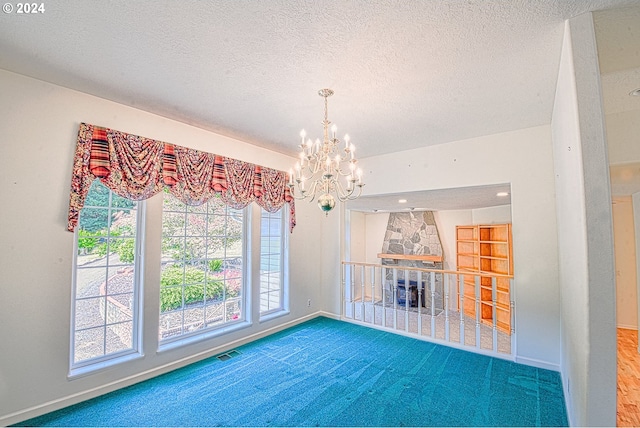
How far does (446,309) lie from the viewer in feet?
10.4

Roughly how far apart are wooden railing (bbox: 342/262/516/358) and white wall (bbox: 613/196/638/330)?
5.71 feet

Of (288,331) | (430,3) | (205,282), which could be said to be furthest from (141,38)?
(288,331)

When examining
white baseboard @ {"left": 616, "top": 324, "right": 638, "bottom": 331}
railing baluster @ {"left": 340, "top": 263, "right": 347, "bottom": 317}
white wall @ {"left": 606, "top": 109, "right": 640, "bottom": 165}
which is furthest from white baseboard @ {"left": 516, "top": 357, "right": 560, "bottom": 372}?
white baseboard @ {"left": 616, "top": 324, "right": 638, "bottom": 331}

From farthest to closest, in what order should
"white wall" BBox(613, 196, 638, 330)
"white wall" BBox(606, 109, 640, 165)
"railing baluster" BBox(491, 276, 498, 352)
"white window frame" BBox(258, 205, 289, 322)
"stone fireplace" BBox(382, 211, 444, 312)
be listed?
1. "stone fireplace" BBox(382, 211, 444, 312)
2. "white wall" BBox(613, 196, 638, 330)
3. "white window frame" BBox(258, 205, 289, 322)
4. "railing baluster" BBox(491, 276, 498, 352)
5. "white wall" BBox(606, 109, 640, 165)

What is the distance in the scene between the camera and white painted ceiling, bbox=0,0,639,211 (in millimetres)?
1654

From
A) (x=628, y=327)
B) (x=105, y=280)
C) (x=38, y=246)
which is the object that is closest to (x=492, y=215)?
(x=628, y=327)

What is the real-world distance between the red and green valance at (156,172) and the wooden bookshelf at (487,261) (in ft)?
13.7

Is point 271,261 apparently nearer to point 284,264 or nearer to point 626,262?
point 284,264

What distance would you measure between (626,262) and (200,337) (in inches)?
267

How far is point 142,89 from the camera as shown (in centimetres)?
257

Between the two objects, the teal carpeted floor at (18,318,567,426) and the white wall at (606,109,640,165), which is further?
the white wall at (606,109,640,165)

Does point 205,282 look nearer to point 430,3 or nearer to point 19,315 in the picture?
point 19,315

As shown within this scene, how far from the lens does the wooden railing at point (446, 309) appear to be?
3.76m

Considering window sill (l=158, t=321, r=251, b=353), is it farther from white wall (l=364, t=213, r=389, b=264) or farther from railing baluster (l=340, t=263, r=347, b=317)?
white wall (l=364, t=213, r=389, b=264)
